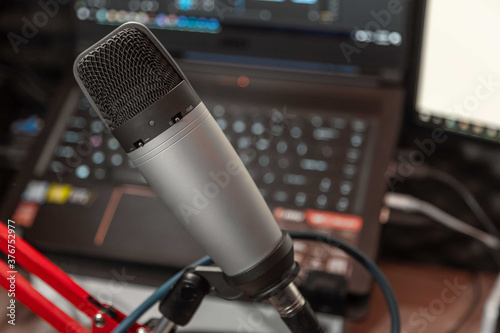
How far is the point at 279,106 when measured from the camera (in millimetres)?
652

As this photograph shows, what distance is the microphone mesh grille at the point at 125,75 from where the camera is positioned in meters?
0.28

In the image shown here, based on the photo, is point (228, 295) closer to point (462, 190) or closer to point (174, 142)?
point (174, 142)

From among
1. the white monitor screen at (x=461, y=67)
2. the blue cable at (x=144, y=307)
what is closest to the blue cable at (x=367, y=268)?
the blue cable at (x=144, y=307)

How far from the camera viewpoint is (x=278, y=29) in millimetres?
666

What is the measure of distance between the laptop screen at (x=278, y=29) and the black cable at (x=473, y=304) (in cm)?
24

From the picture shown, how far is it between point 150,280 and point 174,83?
1.03 ft

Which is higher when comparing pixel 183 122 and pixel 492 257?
pixel 183 122

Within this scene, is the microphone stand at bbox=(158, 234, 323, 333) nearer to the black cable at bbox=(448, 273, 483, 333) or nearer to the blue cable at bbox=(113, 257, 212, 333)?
the blue cable at bbox=(113, 257, 212, 333)

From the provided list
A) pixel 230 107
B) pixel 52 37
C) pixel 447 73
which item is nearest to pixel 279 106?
pixel 230 107

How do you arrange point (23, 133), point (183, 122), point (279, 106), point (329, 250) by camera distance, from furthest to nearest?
point (23, 133) → point (279, 106) → point (329, 250) → point (183, 122)

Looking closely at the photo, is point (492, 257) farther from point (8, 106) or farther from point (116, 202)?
point (8, 106)

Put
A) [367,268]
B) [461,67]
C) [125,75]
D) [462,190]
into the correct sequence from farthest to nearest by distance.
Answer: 1. [462,190]
2. [461,67]
3. [367,268]
4. [125,75]

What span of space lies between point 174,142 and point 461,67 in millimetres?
356

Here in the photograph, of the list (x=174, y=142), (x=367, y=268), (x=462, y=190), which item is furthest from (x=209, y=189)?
(x=462, y=190)
